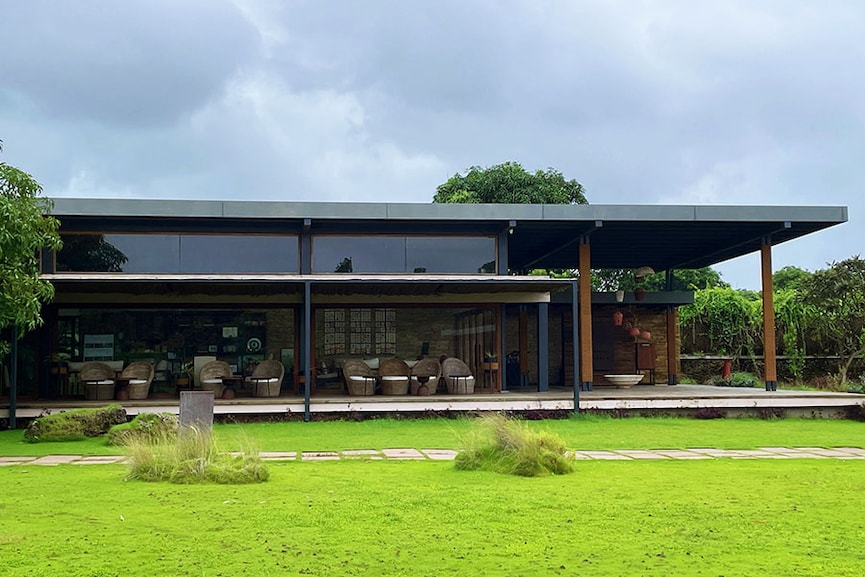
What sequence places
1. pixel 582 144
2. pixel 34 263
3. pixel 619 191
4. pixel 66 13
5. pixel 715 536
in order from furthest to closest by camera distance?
1. pixel 619 191
2. pixel 582 144
3. pixel 66 13
4. pixel 34 263
5. pixel 715 536

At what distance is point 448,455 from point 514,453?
1612 millimetres

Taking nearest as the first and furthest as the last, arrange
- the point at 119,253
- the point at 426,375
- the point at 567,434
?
the point at 567,434, the point at 119,253, the point at 426,375

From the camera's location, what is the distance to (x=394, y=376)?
15328mm

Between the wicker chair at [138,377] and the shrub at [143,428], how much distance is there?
3.70m

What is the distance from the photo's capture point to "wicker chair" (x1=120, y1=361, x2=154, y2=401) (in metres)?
14.6

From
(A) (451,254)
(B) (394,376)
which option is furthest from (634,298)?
(B) (394,376)

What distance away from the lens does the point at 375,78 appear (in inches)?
899

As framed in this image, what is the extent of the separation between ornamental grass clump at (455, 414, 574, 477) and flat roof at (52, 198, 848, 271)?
23.9 feet

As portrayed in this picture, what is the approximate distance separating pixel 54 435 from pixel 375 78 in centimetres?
1426

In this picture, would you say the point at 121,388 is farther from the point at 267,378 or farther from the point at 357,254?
the point at 357,254

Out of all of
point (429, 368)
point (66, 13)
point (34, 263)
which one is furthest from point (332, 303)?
point (66, 13)

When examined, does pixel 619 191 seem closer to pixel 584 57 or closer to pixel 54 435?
pixel 584 57

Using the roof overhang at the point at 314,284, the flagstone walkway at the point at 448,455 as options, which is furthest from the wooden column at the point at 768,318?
the flagstone walkway at the point at 448,455

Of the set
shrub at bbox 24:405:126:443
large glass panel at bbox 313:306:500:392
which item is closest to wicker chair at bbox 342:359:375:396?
large glass panel at bbox 313:306:500:392
